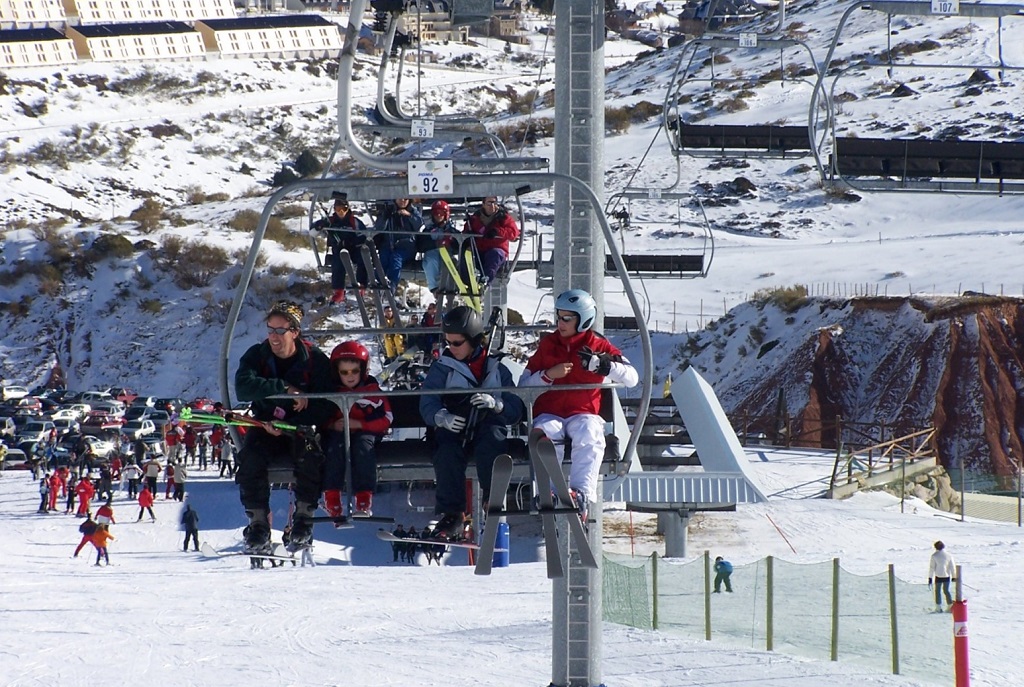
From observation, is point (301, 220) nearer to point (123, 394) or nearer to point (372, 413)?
point (123, 394)

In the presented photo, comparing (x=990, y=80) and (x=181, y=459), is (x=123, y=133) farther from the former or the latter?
(x=181, y=459)

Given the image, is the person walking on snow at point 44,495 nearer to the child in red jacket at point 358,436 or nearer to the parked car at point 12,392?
the child in red jacket at point 358,436

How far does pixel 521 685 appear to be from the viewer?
14812 millimetres

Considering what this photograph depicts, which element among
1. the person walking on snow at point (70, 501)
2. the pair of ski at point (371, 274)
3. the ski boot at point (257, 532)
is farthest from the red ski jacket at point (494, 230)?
the person walking on snow at point (70, 501)

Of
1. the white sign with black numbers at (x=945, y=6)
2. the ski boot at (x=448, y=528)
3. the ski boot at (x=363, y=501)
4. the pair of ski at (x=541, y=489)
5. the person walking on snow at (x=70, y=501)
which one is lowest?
the person walking on snow at (x=70, y=501)

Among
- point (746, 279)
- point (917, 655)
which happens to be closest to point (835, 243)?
point (746, 279)

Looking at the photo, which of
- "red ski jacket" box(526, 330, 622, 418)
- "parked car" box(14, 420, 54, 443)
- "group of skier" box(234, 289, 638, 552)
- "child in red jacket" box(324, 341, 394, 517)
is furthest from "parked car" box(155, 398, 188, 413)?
"red ski jacket" box(526, 330, 622, 418)

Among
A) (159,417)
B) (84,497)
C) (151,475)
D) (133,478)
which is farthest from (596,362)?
(159,417)

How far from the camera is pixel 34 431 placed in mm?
39125

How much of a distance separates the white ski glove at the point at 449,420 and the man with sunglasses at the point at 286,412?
0.71 m

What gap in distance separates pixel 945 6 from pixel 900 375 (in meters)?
33.8

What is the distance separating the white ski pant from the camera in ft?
25.4

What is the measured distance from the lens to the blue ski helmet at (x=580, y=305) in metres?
7.70

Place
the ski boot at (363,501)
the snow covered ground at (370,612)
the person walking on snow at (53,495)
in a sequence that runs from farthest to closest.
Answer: the person walking on snow at (53,495) → the snow covered ground at (370,612) → the ski boot at (363,501)
